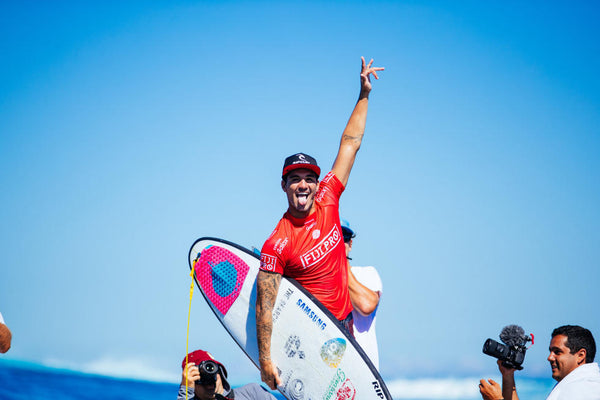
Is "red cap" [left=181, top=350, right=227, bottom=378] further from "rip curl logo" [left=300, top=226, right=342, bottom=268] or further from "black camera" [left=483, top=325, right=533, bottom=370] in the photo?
"black camera" [left=483, top=325, right=533, bottom=370]

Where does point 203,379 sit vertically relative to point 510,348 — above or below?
below

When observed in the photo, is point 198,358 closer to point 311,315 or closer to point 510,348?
point 311,315

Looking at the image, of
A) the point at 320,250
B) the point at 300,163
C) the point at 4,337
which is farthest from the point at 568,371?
the point at 4,337

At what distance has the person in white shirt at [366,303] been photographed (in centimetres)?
441

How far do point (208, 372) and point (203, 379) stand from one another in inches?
3.7

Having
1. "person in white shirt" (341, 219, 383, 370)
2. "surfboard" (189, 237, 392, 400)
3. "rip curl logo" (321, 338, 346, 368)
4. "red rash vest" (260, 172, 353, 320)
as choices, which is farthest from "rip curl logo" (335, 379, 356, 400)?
"red rash vest" (260, 172, 353, 320)

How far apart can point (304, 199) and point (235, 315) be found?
1.45 m

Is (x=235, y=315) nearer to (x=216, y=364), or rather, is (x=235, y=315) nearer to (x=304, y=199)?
(x=216, y=364)

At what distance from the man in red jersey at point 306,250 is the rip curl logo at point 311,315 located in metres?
0.11

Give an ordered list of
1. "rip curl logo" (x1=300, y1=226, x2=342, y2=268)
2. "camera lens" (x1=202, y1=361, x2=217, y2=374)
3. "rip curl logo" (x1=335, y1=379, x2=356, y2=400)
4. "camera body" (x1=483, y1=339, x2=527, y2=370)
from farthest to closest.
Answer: "rip curl logo" (x1=335, y1=379, x2=356, y2=400) → "rip curl logo" (x1=300, y1=226, x2=342, y2=268) → "camera lens" (x1=202, y1=361, x2=217, y2=374) → "camera body" (x1=483, y1=339, x2=527, y2=370)

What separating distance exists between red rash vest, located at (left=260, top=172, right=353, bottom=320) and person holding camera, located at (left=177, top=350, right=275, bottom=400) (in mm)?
801

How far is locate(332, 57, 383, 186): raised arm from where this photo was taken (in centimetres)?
443

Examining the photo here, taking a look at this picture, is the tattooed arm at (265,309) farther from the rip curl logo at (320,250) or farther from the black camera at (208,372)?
the black camera at (208,372)

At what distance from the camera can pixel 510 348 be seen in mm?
3340
